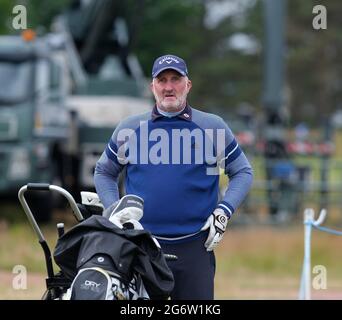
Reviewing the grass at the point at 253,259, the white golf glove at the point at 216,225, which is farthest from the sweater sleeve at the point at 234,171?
the grass at the point at 253,259

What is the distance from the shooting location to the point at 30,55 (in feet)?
62.8

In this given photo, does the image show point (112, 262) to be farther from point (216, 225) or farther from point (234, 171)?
point (234, 171)

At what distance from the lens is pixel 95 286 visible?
6105 millimetres

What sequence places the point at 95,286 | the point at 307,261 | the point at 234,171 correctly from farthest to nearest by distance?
the point at 307,261
the point at 234,171
the point at 95,286

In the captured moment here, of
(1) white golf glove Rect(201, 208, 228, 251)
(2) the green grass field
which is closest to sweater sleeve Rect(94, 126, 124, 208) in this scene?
(1) white golf glove Rect(201, 208, 228, 251)

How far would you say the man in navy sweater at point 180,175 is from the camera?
6.93 metres

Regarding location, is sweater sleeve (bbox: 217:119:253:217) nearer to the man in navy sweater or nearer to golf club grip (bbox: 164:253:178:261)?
the man in navy sweater

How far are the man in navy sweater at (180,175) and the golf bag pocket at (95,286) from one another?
0.79 m

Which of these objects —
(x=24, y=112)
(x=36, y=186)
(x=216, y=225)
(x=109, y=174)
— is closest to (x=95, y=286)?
(x=36, y=186)

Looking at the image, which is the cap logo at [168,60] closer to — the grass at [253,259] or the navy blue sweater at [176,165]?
the navy blue sweater at [176,165]

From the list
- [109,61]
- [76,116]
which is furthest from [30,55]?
[109,61]

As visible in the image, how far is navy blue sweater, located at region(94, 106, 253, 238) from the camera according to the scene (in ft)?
22.8

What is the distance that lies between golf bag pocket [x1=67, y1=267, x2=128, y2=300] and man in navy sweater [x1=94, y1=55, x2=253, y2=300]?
0.79 metres

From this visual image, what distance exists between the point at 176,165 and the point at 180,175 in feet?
0.25
